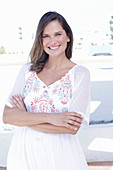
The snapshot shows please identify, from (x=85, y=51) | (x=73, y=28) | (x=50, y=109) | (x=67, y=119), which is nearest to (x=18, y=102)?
(x=50, y=109)

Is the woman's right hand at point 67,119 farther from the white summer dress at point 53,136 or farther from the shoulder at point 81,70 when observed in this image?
the shoulder at point 81,70

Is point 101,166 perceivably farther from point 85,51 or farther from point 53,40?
point 85,51

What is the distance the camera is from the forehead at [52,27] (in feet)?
4.64

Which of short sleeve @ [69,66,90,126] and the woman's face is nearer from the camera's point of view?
short sleeve @ [69,66,90,126]

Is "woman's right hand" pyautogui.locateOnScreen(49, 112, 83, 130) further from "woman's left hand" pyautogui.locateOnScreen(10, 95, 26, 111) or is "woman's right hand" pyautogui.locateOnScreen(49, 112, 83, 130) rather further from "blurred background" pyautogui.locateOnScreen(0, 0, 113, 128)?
"blurred background" pyautogui.locateOnScreen(0, 0, 113, 128)

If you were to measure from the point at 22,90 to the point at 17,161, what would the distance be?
0.33m

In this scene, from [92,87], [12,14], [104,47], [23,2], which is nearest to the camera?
[92,87]

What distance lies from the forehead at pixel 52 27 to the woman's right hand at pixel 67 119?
0.40 meters

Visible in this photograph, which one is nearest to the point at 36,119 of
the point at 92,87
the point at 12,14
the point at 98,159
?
the point at 98,159

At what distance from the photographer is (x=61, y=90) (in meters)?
1.36

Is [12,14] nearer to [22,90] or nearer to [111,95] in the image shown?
[111,95]

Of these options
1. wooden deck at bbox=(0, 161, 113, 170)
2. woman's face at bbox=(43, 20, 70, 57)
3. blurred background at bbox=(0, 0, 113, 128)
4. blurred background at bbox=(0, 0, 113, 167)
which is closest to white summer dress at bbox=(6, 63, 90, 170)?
woman's face at bbox=(43, 20, 70, 57)

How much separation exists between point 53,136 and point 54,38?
451mm

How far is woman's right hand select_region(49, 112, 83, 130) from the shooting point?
4.17ft
